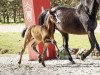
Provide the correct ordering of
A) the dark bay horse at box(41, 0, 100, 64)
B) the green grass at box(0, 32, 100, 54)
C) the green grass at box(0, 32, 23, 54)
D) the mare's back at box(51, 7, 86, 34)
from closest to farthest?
the dark bay horse at box(41, 0, 100, 64), the mare's back at box(51, 7, 86, 34), the green grass at box(0, 32, 23, 54), the green grass at box(0, 32, 100, 54)

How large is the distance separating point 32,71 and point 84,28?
5.19ft

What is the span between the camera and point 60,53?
11391 millimetres

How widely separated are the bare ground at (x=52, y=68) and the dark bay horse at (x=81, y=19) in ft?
1.37

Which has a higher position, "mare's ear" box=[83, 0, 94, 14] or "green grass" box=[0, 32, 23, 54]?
"mare's ear" box=[83, 0, 94, 14]

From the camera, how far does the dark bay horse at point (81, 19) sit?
931 cm

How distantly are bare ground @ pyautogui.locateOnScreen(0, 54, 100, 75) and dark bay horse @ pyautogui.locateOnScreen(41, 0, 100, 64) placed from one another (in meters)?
0.42

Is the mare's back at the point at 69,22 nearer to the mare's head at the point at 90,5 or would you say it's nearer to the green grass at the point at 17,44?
the mare's head at the point at 90,5

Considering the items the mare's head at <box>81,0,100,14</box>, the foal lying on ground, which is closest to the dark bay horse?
the mare's head at <box>81,0,100,14</box>

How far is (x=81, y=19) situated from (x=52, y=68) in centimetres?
134

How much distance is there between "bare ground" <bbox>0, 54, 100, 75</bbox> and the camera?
8961mm

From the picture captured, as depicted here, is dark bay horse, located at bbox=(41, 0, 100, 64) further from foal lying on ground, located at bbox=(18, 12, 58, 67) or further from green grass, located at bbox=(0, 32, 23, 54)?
green grass, located at bbox=(0, 32, 23, 54)

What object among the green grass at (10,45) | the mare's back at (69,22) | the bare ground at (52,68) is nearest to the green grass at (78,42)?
the green grass at (10,45)

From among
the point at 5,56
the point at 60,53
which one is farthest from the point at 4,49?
the point at 60,53

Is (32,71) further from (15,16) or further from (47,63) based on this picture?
(15,16)
